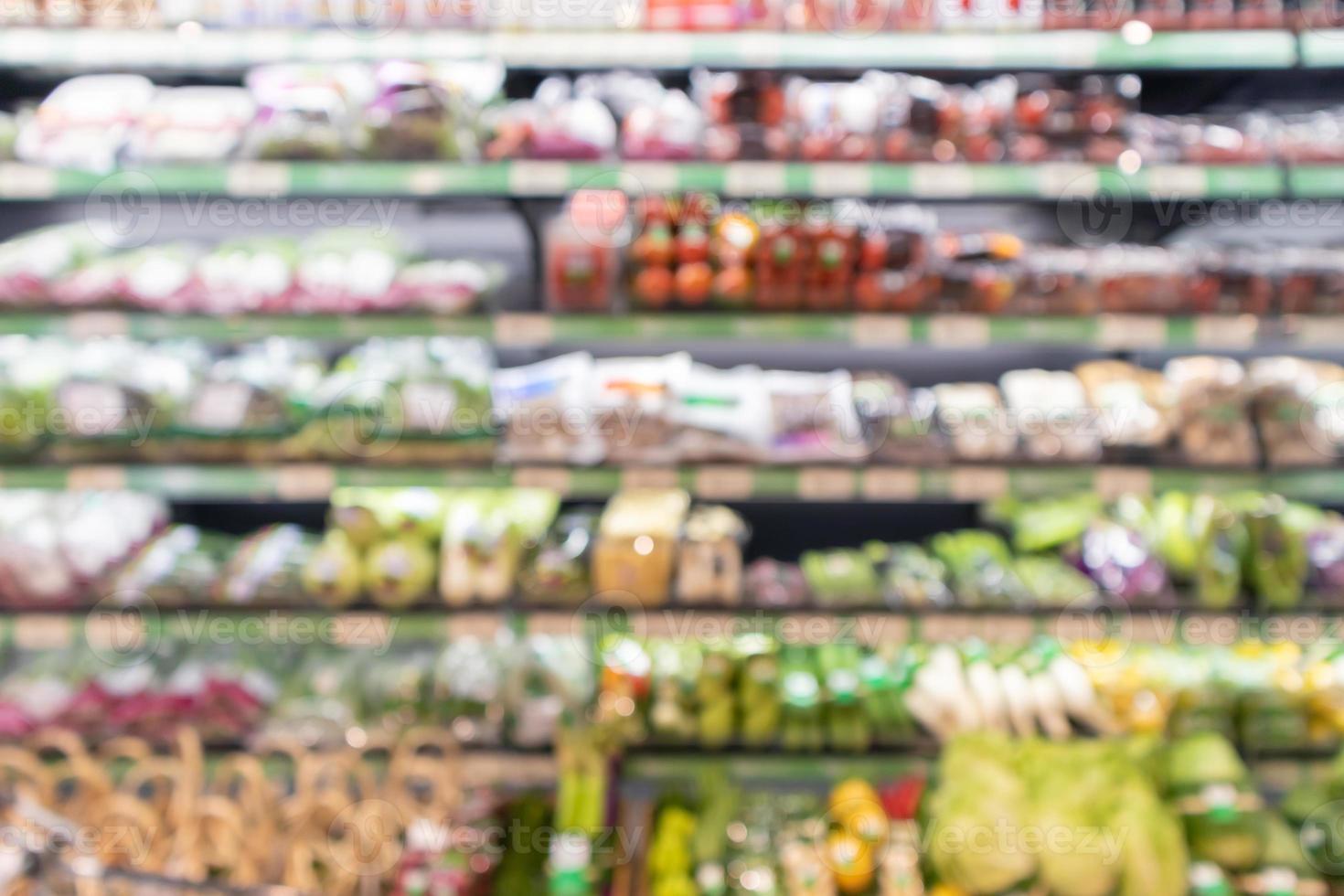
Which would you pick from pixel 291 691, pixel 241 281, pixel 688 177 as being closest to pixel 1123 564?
pixel 688 177

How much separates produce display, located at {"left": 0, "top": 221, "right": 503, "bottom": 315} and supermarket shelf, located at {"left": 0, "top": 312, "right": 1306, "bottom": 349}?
0.03 meters

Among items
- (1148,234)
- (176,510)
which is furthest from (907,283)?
(176,510)

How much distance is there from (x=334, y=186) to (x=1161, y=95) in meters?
2.05

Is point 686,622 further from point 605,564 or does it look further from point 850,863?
point 850,863

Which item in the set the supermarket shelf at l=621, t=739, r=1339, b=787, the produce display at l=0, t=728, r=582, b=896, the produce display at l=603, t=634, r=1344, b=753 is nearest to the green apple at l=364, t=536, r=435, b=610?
the produce display at l=0, t=728, r=582, b=896

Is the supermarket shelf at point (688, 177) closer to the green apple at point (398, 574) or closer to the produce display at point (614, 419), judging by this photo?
the produce display at point (614, 419)

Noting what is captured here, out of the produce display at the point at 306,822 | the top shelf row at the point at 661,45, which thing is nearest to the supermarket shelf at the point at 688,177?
the top shelf row at the point at 661,45

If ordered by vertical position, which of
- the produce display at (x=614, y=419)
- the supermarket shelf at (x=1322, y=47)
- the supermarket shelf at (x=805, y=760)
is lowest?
the supermarket shelf at (x=805, y=760)

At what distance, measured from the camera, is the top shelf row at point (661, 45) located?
6.90ft

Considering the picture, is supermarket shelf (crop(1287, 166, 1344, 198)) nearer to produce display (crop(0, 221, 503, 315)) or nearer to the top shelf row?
the top shelf row

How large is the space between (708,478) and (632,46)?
932 millimetres

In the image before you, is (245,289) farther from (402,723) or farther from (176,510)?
(402,723)

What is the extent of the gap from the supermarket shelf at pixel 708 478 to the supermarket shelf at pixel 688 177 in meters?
0.59

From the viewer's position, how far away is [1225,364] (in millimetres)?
2396
